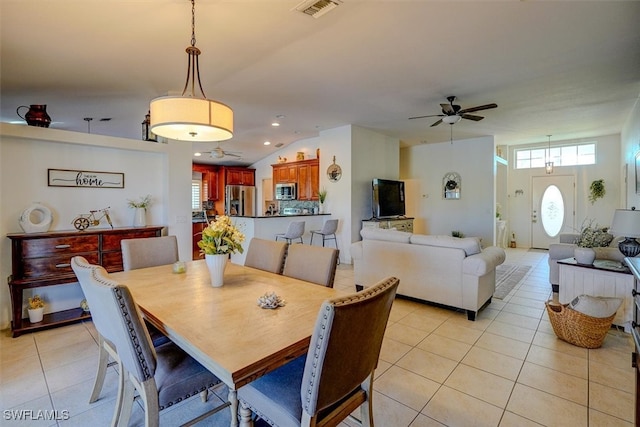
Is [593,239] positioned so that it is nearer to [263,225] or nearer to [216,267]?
[216,267]

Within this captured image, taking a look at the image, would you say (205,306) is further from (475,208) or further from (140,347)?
(475,208)

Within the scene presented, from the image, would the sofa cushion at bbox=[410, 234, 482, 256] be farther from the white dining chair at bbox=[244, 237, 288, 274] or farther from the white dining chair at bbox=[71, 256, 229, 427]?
the white dining chair at bbox=[71, 256, 229, 427]

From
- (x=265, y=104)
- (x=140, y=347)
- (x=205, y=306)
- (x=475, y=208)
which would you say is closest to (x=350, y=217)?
(x=265, y=104)

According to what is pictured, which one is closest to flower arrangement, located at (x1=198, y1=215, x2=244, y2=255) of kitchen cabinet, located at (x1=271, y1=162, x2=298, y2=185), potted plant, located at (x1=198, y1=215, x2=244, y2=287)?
potted plant, located at (x1=198, y1=215, x2=244, y2=287)

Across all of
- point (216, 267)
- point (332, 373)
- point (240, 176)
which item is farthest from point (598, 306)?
point (240, 176)

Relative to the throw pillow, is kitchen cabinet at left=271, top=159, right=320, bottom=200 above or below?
above

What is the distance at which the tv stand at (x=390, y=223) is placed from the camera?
626 cm

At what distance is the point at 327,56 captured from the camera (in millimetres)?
3170

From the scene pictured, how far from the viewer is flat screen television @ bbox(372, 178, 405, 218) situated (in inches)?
253

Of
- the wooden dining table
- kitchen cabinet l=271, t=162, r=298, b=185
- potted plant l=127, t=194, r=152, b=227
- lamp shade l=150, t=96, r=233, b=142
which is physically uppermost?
kitchen cabinet l=271, t=162, r=298, b=185

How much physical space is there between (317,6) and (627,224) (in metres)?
3.46

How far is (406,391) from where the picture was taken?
6.91 feet

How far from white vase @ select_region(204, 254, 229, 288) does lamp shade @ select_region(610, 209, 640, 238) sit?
3652 millimetres

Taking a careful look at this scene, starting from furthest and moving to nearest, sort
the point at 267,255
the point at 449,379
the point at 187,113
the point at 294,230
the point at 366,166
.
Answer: the point at 366,166 < the point at 294,230 < the point at 267,255 < the point at 449,379 < the point at 187,113
